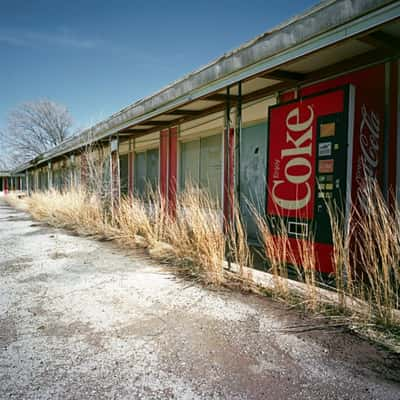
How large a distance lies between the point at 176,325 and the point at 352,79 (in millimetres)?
3856

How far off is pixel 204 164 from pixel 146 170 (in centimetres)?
326

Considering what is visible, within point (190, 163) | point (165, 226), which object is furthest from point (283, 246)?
point (190, 163)

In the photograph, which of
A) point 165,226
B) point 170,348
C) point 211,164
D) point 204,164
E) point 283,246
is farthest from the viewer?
point 204,164

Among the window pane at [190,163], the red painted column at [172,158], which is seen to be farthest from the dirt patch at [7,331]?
the red painted column at [172,158]

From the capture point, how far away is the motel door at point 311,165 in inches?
132

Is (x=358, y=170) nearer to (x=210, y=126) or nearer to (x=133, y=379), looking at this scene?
(x=133, y=379)

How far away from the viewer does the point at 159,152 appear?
9.37 meters

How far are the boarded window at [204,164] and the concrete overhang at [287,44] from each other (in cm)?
237

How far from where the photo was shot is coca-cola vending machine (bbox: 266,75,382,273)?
3.35 meters

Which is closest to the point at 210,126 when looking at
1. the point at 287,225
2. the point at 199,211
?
the point at 199,211

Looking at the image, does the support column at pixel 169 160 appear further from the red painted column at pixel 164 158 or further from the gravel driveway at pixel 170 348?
the gravel driveway at pixel 170 348

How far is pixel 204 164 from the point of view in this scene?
7750 mm

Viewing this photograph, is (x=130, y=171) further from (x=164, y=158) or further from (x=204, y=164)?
(x=204, y=164)

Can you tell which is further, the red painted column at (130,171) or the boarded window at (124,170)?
the boarded window at (124,170)
